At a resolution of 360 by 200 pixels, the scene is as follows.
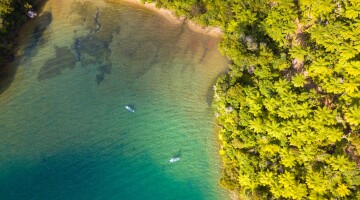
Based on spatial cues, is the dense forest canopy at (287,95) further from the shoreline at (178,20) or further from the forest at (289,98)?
the shoreline at (178,20)

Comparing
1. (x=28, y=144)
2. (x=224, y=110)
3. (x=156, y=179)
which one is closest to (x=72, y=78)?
(x=28, y=144)

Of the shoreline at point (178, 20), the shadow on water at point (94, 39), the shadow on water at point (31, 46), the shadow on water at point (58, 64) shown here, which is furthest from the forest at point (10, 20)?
the shoreline at point (178, 20)

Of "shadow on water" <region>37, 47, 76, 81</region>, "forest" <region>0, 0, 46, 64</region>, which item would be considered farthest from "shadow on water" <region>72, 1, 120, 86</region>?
"forest" <region>0, 0, 46, 64</region>

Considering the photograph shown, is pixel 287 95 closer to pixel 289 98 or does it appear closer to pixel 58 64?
pixel 289 98

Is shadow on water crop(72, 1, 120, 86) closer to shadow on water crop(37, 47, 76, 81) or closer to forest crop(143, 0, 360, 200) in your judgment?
shadow on water crop(37, 47, 76, 81)

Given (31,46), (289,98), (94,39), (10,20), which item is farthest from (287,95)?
(10,20)

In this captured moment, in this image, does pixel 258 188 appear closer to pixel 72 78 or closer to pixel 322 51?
pixel 322 51
